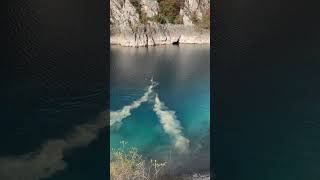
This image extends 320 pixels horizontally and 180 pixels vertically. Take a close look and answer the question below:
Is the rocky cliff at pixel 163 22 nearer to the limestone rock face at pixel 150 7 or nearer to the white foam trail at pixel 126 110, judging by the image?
the limestone rock face at pixel 150 7

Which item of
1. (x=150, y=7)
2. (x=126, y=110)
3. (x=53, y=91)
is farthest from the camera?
(x=150, y=7)

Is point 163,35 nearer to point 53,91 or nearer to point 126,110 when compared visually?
point 126,110

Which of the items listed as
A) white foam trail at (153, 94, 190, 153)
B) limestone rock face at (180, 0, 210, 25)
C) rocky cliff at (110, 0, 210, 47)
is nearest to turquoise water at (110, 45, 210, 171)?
white foam trail at (153, 94, 190, 153)

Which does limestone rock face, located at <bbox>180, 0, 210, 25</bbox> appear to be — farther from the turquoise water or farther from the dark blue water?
the dark blue water

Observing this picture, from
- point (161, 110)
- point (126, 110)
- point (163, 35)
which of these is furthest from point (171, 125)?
point (163, 35)

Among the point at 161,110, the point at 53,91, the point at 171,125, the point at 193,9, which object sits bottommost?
the point at 171,125

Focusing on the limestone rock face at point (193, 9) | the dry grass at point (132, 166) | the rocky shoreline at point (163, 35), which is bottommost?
the dry grass at point (132, 166)

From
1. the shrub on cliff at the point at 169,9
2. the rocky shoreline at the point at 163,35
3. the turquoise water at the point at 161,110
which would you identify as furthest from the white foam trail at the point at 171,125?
the shrub on cliff at the point at 169,9
